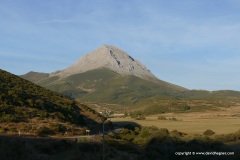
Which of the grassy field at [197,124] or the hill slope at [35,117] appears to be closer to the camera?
the hill slope at [35,117]

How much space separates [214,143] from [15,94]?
1636 inches

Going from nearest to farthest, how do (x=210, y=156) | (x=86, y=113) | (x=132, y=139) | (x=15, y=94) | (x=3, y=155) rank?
1. (x=3, y=155)
2. (x=210, y=156)
3. (x=132, y=139)
4. (x=15, y=94)
5. (x=86, y=113)

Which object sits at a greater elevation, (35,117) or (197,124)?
(35,117)

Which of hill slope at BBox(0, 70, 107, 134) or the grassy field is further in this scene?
the grassy field

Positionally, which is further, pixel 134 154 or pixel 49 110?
pixel 49 110

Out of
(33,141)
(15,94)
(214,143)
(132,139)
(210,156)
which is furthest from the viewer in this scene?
(15,94)

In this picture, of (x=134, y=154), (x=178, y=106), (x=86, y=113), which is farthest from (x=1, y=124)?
(x=178, y=106)

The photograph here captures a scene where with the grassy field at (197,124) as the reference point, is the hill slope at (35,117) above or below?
above

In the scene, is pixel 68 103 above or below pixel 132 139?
above

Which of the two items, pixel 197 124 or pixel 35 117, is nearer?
pixel 35 117

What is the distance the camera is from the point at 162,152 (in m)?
40.2

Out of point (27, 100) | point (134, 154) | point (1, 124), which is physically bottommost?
point (134, 154)

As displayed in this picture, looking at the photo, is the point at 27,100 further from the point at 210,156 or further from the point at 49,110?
the point at 210,156

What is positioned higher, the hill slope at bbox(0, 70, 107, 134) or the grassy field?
the hill slope at bbox(0, 70, 107, 134)
